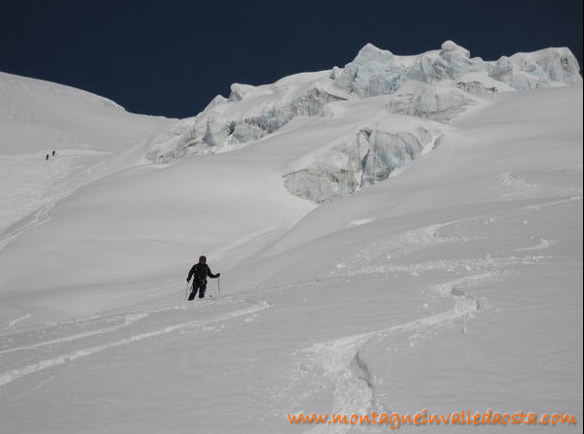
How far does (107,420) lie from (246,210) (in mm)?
31488

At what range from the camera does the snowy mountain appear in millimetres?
6082

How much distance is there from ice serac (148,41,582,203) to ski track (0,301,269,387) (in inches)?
1179

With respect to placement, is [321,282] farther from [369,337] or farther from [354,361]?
[354,361]

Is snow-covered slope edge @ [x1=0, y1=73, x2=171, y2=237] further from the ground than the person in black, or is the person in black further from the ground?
snow-covered slope edge @ [x1=0, y1=73, x2=171, y2=237]

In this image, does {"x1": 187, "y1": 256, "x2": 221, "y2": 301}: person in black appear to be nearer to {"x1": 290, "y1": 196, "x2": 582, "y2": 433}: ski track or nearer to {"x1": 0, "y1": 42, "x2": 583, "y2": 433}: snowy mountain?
{"x1": 0, "y1": 42, "x2": 583, "y2": 433}: snowy mountain

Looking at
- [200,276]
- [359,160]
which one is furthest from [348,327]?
[359,160]

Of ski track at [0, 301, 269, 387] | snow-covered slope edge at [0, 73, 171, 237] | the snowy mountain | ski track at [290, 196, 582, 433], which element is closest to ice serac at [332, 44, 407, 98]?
the snowy mountain

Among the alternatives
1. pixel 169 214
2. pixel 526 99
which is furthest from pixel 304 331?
pixel 526 99

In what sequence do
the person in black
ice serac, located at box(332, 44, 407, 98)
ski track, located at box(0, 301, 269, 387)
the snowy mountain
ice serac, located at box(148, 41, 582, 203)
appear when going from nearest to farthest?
1. the snowy mountain
2. ski track, located at box(0, 301, 269, 387)
3. the person in black
4. ice serac, located at box(148, 41, 582, 203)
5. ice serac, located at box(332, 44, 407, 98)

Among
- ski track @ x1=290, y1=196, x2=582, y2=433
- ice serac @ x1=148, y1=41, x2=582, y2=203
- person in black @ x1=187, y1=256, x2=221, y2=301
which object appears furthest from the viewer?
ice serac @ x1=148, y1=41, x2=582, y2=203

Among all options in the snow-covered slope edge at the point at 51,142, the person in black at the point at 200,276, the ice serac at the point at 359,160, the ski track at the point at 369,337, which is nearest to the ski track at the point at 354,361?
the ski track at the point at 369,337

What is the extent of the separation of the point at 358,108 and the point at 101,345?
158 ft

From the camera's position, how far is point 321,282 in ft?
42.7

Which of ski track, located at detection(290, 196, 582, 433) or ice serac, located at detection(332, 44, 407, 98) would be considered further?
ice serac, located at detection(332, 44, 407, 98)
